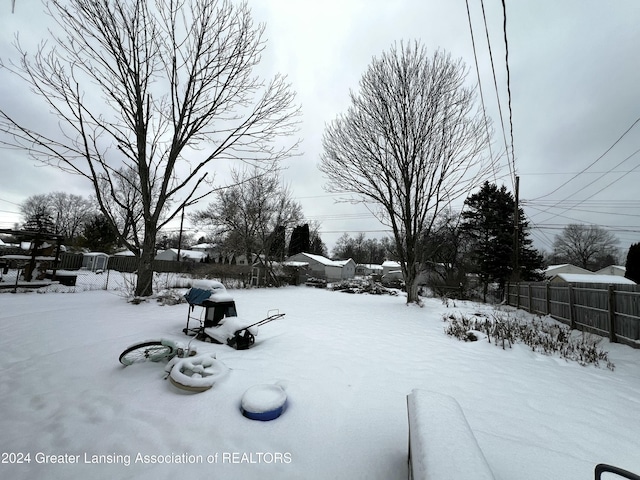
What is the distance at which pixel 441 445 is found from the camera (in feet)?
5.14

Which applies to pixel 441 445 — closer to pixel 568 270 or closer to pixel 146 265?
pixel 146 265

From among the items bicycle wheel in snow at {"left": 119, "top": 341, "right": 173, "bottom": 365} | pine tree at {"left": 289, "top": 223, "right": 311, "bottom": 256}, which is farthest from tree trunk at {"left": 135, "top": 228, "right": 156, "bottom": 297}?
pine tree at {"left": 289, "top": 223, "right": 311, "bottom": 256}

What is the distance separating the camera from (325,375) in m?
3.59

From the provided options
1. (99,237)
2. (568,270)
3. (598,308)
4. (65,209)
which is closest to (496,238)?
(598,308)

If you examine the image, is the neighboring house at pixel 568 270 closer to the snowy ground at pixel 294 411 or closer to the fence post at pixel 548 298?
the fence post at pixel 548 298

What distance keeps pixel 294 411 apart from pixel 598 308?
900 cm

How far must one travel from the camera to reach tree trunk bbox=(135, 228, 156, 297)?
842 cm

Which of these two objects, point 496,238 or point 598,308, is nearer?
point 598,308

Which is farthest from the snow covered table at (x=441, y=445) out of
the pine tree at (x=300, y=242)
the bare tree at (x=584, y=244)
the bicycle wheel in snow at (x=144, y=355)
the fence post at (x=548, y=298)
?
the bare tree at (x=584, y=244)

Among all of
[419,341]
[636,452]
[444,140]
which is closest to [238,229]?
[444,140]

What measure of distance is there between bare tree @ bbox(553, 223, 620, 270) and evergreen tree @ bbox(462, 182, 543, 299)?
31371 millimetres

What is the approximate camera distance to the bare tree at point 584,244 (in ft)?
146

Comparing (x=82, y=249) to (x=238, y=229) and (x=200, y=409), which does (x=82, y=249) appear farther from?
(x=200, y=409)

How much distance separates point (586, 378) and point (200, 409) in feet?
18.6
